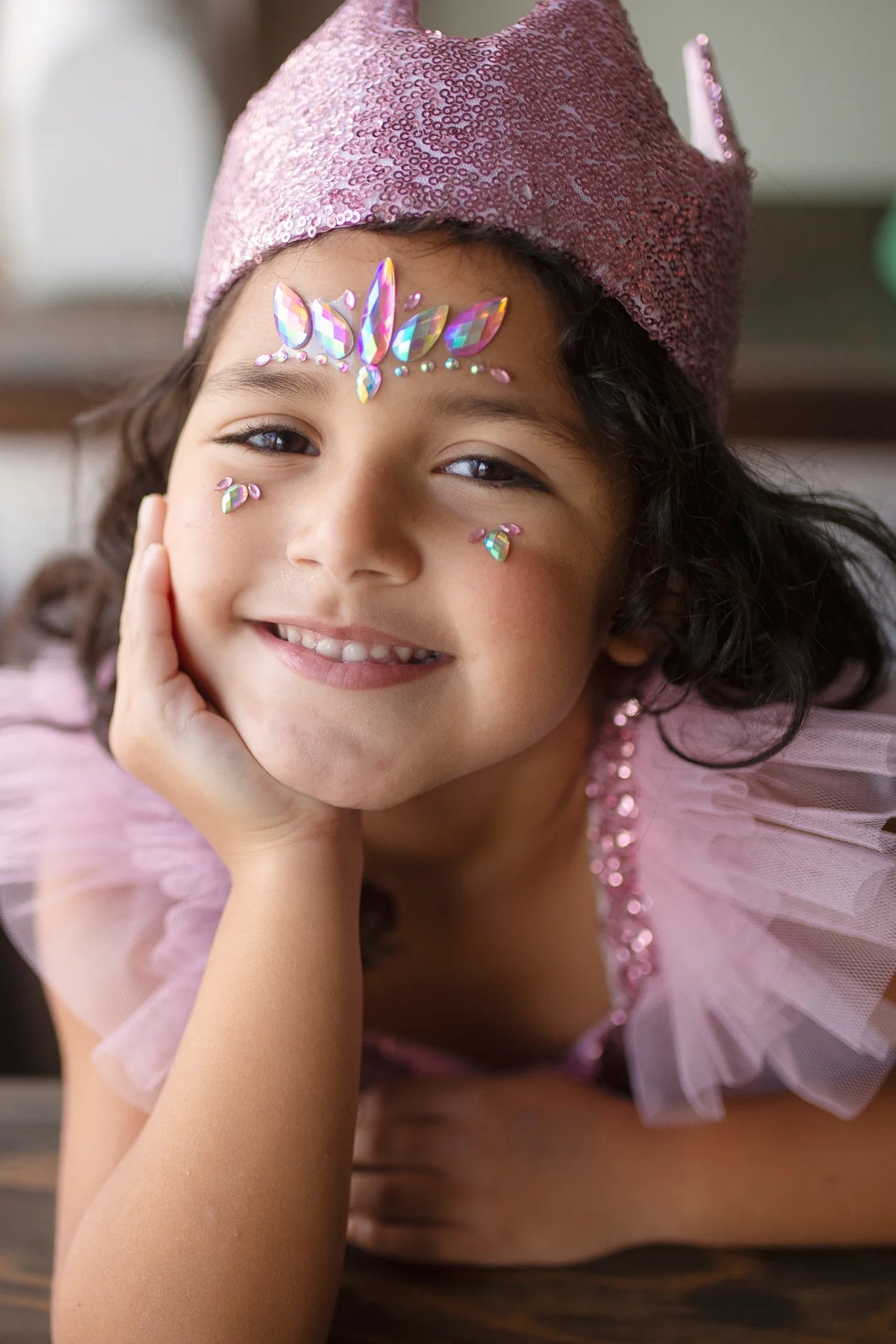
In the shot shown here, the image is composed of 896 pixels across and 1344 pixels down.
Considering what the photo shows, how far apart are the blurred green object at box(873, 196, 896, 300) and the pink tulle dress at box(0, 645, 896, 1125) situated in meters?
1.06

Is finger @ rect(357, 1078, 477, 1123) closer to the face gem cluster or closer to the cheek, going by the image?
the cheek

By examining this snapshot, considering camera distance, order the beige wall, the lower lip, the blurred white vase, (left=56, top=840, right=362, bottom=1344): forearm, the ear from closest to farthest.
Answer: (left=56, top=840, right=362, bottom=1344): forearm, the lower lip, the ear, the blurred white vase, the beige wall

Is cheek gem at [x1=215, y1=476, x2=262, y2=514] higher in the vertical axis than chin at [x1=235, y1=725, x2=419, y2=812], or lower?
higher

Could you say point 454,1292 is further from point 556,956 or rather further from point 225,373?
point 225,373

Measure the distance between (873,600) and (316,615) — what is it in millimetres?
491

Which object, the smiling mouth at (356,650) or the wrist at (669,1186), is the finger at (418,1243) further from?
the smiling mouth at (356,650)

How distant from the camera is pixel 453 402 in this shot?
0.69m

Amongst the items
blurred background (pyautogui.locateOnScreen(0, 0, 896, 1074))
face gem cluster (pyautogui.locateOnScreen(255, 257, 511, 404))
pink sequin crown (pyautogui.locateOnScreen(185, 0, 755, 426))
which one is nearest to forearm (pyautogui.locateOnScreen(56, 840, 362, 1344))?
face gem cluster (pyautogui.locateOnScreen(255, 257, 511, 404))

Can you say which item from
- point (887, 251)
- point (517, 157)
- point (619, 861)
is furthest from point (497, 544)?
point (887, 251)

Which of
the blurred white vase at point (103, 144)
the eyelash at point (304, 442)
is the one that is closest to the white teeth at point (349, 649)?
the eyelash at point (304, 442)

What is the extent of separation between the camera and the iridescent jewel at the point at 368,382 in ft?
2.25

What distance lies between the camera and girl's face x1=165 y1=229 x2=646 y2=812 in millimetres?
695

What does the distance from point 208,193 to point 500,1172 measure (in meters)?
1.36

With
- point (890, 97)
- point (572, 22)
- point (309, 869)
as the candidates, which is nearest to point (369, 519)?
A: point (309, 869)
